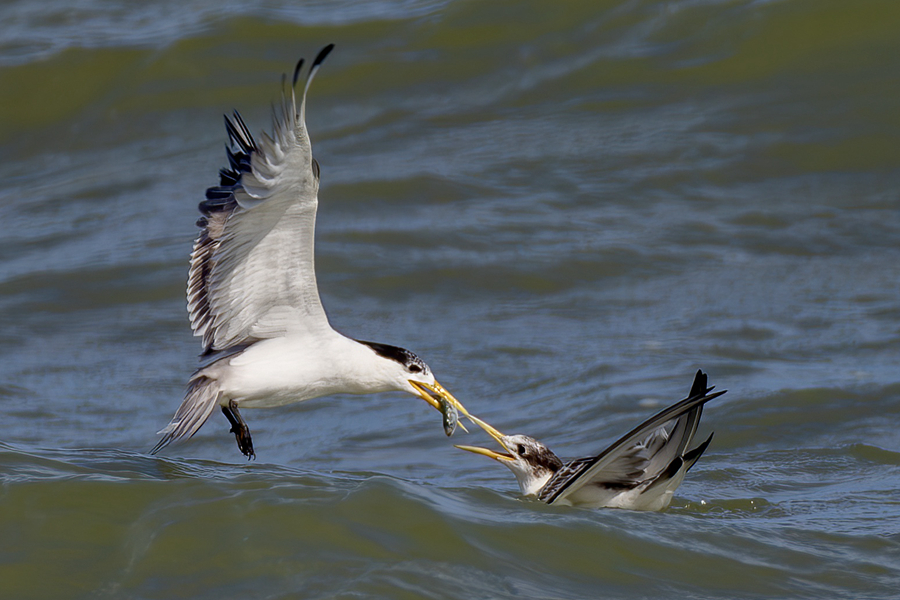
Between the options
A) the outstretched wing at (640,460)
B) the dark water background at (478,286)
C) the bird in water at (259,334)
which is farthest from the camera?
the bird in water at (259,334)

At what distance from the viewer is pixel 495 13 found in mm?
15242

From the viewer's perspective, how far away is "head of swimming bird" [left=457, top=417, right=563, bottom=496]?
23.4ft

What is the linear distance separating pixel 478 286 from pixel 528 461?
4.04 meters

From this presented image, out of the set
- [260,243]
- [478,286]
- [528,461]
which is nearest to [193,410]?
[260,243]

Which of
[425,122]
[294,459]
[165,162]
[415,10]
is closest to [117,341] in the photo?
[294,459]

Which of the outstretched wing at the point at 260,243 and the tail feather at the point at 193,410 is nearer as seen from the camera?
the outstretched wing at the point at 260,243

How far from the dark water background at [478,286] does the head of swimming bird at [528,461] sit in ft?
1.28

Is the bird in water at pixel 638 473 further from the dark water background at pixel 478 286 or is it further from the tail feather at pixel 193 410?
the tail feather at pixel 193 410

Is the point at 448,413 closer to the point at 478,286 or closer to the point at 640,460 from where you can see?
the point at 640,460

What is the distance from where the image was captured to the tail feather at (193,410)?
682cm

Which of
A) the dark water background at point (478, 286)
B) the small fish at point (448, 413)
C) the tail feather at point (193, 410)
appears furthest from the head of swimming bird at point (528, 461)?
the tail feather at point (193, 410)

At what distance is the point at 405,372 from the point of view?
7.14 meters

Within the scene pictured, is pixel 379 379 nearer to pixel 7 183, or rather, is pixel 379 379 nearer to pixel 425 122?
pixel 425 122

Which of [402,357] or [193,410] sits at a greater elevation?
[402,357]
